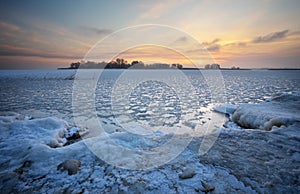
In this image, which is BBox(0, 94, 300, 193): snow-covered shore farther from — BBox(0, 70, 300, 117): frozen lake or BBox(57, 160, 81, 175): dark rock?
BBox(0, 70, 300, 117): frozen lake

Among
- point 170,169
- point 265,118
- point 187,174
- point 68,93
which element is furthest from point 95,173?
point 68,93

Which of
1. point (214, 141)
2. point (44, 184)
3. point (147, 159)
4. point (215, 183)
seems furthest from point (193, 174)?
point (44, 184)

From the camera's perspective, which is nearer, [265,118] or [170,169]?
[170,169]

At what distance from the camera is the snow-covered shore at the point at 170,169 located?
10.0 ft

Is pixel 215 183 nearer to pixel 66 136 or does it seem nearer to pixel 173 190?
pixel 173 190

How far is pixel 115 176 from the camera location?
3475 mm

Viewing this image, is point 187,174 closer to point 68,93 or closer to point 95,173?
point 95,173

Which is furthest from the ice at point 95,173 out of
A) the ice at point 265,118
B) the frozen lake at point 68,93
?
the frozen lake at point 68,93

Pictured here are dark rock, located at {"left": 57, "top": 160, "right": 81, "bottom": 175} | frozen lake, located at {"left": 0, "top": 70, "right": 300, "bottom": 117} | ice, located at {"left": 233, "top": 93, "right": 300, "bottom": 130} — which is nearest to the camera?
dark rock, located at {"left": 57, "top": 160, "right": 81, "bottom": 175}

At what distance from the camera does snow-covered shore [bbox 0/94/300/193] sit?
306cm

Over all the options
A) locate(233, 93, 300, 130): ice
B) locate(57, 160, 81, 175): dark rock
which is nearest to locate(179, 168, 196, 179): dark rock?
locate(57, 160, 81, 175): dark rock

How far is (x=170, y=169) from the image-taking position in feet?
11.9

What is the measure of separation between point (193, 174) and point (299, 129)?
17.3 ft

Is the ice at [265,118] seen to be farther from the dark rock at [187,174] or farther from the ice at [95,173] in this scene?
the dark rock at [187,174]
